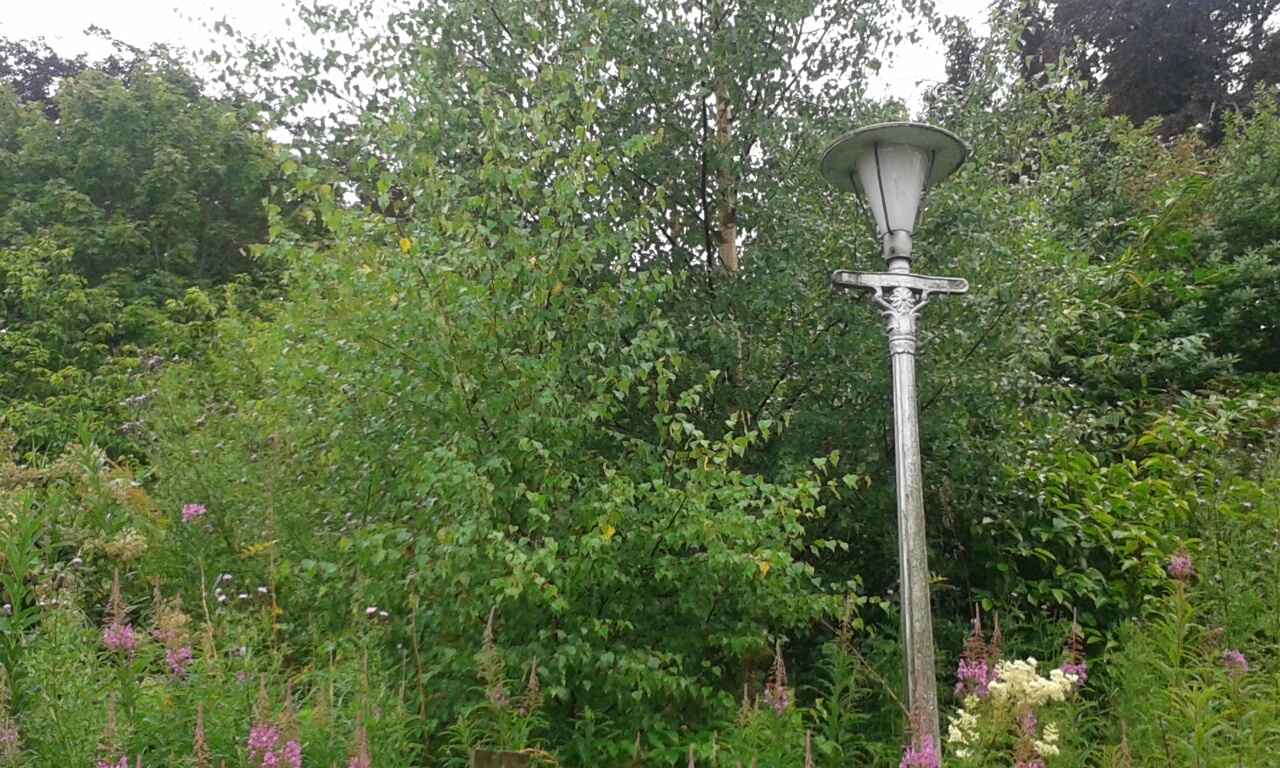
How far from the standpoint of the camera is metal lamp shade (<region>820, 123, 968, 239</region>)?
370 cm

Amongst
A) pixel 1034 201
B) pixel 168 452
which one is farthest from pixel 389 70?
pixel 1034 201

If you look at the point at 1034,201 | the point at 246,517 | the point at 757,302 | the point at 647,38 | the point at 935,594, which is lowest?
the point at 935,594

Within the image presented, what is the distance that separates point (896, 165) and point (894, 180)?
57mm

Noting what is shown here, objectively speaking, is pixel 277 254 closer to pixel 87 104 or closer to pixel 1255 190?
pixel 1255 190

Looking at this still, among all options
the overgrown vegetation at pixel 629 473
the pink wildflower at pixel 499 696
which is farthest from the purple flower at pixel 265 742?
the pink wildflower at pixel 499 696

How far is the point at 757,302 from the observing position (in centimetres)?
476

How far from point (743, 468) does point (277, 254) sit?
2.50m

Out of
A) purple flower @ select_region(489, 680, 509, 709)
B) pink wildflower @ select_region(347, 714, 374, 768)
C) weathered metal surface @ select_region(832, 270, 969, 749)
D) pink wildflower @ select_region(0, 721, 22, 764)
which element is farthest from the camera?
weathered metal surface @ select_region(832, 270, 969, 749)

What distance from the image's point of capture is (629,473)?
434cm

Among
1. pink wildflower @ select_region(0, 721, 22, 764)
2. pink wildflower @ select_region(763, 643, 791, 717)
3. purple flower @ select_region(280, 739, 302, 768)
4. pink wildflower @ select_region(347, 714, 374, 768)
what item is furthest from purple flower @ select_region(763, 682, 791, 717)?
pink wildflower @ select_region(0, 721, 22, 764)

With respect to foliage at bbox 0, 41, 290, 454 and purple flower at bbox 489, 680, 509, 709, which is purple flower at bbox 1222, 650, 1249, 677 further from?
foliage at bbox 0, 41, 290, 454

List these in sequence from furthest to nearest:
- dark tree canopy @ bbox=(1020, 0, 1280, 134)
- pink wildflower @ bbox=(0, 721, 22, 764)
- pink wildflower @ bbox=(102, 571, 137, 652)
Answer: dark tree canopy @ bbox=(1020, 0, 1280, 134)
pink wildflower @ bbox=(102, 571, 137, 652)
pink wildflower @ bbox=(0, 721, 22, 764)

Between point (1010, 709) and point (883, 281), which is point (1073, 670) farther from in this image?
point (883, 281)

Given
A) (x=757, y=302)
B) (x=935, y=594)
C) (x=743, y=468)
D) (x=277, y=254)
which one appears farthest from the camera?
(x=935, y=594)
